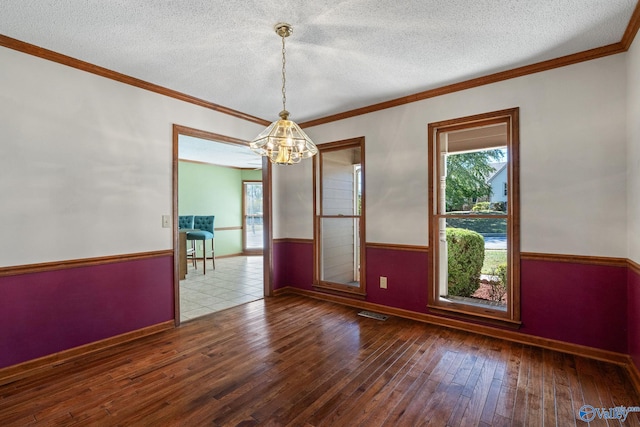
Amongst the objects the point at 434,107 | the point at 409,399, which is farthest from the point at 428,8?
the point at 409,399

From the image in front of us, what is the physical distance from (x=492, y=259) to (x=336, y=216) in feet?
6.42

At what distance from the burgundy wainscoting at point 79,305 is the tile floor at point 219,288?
562 millimetres

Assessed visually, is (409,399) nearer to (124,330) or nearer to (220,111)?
(124,330)

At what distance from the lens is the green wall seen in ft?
24.5

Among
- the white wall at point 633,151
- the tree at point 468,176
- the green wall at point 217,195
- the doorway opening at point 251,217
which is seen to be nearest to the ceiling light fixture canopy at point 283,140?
the tree at point 468,176

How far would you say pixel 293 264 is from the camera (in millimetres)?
4637

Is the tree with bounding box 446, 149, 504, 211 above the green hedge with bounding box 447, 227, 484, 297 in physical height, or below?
above

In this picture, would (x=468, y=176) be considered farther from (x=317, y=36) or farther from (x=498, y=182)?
(x=317, y=36)

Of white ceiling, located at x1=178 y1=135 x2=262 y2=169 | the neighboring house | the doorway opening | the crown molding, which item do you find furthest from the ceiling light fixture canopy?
the doorway opening

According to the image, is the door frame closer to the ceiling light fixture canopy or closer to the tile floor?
the tile floor

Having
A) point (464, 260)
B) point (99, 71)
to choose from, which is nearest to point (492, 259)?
point (464, 260)

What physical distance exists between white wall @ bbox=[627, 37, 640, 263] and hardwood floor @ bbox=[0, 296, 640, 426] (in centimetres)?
105

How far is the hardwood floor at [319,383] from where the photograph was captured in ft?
6.05
